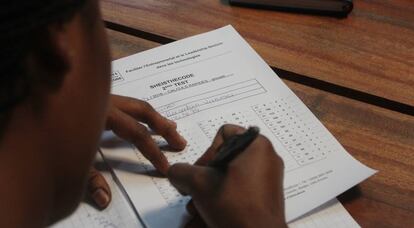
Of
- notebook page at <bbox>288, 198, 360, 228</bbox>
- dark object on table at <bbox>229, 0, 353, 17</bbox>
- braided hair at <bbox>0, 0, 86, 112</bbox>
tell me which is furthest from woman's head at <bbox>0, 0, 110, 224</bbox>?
dark object on table at <bbox>229, 0, 353, 17</bbox>

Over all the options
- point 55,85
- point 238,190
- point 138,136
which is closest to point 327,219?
point 238,190

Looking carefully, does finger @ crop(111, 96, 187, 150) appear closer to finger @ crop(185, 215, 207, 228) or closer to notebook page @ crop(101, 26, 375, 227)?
notebook page @ crop(101, 26, 375, 227)

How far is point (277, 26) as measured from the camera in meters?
0.99

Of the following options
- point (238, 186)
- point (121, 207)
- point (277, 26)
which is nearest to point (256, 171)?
point (238, 186)

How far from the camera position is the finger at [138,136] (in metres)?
0.73

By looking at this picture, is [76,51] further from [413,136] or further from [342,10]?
[342,10]

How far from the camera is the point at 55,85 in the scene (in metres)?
0.44

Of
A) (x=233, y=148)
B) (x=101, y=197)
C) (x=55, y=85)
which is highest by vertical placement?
(x=55, y=85)

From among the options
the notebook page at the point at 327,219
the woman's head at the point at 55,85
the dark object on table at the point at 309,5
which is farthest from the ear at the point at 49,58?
the dark object on table at the point at 309,5

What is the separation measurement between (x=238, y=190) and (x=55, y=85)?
0.90 ft

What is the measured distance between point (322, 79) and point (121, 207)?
15.6 inches

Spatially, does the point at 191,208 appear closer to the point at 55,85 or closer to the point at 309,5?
the point at 55,85

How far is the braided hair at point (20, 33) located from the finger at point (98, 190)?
0.31 metres

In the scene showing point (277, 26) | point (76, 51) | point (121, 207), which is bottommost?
point (121, 207)
